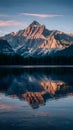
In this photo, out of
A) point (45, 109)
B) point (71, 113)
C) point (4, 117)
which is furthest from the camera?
point (45, 109)

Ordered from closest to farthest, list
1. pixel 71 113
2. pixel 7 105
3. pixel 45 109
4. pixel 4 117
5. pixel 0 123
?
pixel 0 123
pixel 4 117
pixel 71 113
pixel 45 109
pixel 7 105

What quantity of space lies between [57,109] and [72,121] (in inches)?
221

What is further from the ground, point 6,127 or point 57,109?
point 6,127

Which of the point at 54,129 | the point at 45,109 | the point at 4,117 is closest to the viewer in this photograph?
the point at 54,129

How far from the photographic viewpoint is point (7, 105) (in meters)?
27.4

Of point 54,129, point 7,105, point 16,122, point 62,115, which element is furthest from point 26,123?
point 7,105

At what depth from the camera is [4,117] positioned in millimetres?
20547

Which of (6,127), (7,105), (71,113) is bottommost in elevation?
(7,105)

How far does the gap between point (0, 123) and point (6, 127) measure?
1.24 metres

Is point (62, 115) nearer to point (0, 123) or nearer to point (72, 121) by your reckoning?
point (72, 121)

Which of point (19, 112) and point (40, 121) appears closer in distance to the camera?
point (40, 121)

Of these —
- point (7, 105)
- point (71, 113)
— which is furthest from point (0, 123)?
point (7, 105)

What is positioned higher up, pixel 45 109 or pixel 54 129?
pixel 54 129

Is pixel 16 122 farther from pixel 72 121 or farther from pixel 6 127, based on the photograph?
pixel 72 121
